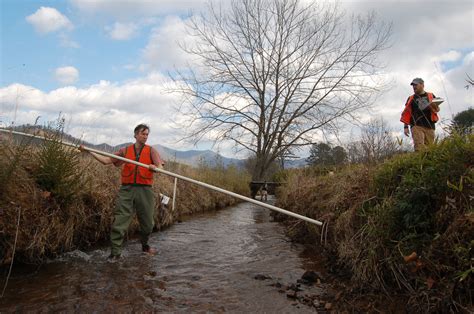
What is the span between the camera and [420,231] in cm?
340

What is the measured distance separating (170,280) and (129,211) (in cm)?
164

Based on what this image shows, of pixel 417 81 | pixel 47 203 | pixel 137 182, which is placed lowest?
pixel 47 203

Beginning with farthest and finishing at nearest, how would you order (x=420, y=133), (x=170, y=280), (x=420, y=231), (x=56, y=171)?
(x=420, y=133) < (x=56, y=171) < (x=170, y=280) < (x=420, y=231)

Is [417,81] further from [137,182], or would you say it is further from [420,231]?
[137,182]

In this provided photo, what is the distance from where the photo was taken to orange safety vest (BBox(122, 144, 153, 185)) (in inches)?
235

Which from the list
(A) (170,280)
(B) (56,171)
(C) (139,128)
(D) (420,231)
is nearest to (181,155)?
(C) (139,128)

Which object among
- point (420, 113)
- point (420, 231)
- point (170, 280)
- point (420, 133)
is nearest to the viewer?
point (420, 231)

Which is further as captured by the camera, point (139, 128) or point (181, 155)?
point (181, 155)

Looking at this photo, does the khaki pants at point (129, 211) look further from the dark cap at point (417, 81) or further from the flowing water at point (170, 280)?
the dark cap at point (417, 81)

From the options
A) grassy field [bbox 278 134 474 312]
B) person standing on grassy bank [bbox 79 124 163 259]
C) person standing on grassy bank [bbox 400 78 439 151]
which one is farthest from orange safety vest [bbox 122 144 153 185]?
person standing on grassy bank [bbox 400 78 439 151]

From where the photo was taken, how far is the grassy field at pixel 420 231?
9.30 feet

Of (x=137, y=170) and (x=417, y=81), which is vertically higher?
(x=417, y=81)

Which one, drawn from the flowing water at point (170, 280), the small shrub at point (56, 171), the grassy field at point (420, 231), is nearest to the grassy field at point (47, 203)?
the small shrub at point (56, 171)

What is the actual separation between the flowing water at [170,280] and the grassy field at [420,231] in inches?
34.5
